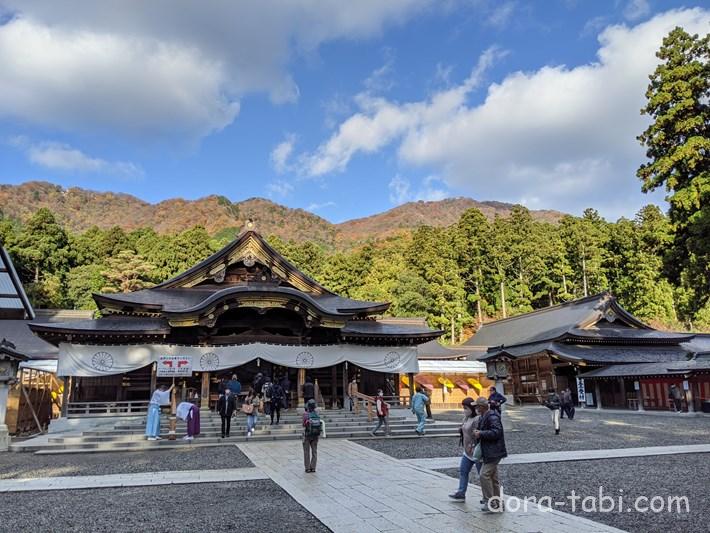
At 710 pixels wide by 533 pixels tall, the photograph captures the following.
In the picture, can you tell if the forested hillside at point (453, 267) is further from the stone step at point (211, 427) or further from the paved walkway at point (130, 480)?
the paved walkway at point (130, 480)

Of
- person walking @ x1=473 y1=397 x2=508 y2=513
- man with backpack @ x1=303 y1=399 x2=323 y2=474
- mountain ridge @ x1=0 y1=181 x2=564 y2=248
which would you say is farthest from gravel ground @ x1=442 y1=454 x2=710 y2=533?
mountain ridge @ x1=0 y1=181 x2=564 y2=248

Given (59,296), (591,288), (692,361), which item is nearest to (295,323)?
(692,361)

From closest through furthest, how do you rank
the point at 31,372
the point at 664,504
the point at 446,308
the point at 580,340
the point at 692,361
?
the point at 664,504 < the point at 31,372 < the point at 692,361 < the point at 580,340 < the point at 446,308

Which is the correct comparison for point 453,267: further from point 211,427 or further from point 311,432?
point 311,432

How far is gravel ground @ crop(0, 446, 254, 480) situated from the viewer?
9695 millimetres

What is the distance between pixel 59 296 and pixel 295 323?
104 feet

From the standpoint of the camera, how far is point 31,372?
17359 millimetres

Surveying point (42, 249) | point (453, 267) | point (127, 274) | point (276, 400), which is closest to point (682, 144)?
point (276, 400)

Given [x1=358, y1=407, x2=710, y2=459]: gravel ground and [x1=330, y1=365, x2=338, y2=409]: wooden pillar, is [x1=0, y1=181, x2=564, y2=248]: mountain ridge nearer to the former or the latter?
[x1=330, y1=365, x2=338, y2=409]: wooden pillar

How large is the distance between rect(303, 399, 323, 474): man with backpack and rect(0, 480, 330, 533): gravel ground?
901mm

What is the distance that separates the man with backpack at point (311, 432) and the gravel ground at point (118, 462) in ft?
6.08

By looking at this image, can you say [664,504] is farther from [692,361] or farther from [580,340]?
[580,340]

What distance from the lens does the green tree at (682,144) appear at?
18.3m

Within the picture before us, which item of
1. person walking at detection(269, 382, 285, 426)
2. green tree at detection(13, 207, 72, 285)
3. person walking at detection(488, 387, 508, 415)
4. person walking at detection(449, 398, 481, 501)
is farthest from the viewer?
green tree at detection(13, 207, 72, 285)
